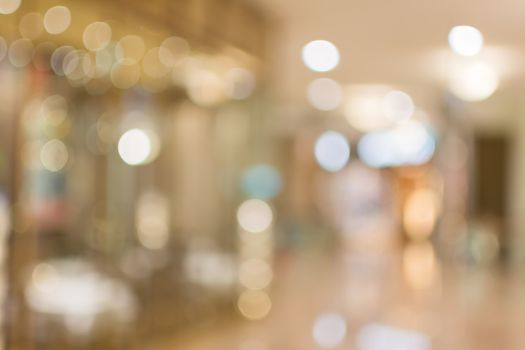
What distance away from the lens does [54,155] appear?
636 cm

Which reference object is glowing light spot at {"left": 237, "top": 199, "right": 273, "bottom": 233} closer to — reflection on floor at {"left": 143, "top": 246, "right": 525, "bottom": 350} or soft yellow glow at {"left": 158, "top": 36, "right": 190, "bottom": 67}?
reflection on floor at {"left": 143, "top": 246, "right": 525, "bottom": 350}

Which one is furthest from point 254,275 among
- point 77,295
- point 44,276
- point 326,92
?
point 326,92

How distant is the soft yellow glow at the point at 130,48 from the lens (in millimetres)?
5531

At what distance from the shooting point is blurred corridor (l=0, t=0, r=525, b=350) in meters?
2.20

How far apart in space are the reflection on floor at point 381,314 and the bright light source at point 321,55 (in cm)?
300

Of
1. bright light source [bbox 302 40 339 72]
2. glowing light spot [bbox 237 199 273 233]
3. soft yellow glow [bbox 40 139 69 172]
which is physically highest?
bright light source [bbox 302 40 339 72]

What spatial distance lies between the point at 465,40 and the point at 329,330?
470 centimetres

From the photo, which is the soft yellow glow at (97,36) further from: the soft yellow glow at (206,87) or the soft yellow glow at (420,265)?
the soft yellow glow at (420,265)

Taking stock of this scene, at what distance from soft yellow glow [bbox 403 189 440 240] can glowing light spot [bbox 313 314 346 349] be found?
11.3 meters

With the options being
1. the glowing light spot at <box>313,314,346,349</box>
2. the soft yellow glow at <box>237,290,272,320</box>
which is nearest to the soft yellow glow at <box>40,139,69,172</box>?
the soft yellow glow at <box>237,290,272,320</box>

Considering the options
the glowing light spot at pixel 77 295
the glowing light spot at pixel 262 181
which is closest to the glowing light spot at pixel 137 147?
the glowing light spot at pixel 77 295

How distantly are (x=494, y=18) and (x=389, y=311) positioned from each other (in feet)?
19.5

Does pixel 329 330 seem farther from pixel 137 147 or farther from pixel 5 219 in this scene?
pixel 5 219

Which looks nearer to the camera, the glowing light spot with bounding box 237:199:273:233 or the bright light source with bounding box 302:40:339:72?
the bright light source with bounding box 302:40:339:72
